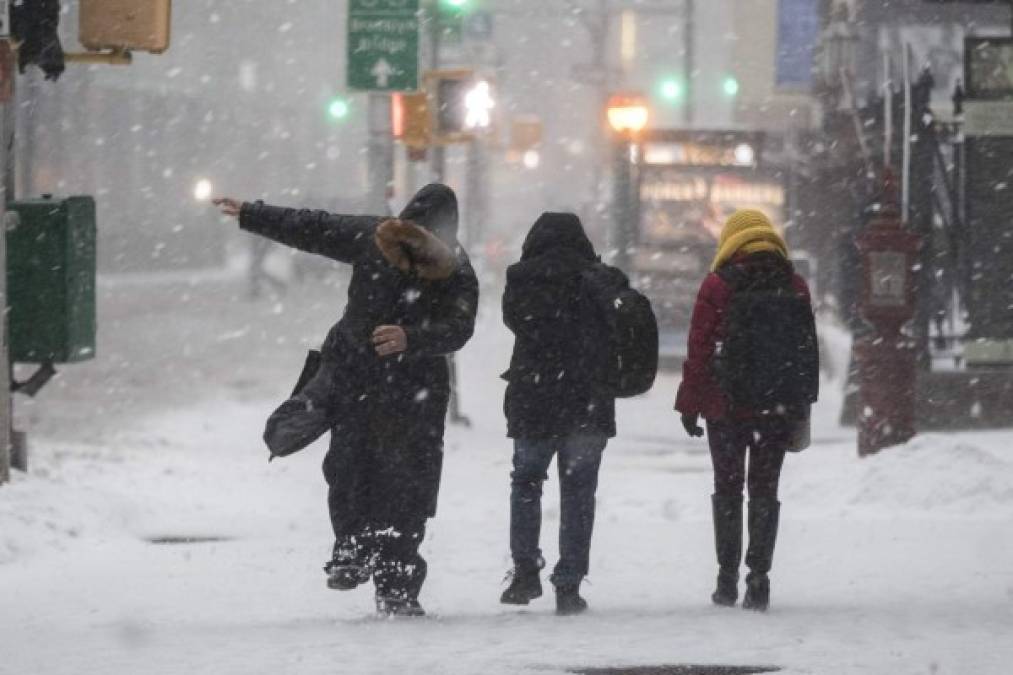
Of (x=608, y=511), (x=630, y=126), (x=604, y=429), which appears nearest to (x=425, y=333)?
(x=604, y=429)

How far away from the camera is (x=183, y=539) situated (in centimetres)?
1134

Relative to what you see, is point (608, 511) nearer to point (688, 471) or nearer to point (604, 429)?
point (688, 471)

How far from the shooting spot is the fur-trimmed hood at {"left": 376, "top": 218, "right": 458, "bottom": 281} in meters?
7.70

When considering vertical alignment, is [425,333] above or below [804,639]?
above

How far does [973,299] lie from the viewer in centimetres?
1591

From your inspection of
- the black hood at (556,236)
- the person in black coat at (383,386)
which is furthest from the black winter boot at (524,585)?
the black hood at (556,236)

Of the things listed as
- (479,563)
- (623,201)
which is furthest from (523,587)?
(623,201)

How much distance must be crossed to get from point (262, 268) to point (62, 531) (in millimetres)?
35267

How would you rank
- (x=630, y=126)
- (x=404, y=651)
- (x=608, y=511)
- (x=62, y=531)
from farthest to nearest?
(x=630, y=126) → (x=608, y=511) → (x=62, y=531) → (x=404, y=651)

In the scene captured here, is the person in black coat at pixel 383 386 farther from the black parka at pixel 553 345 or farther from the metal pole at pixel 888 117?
the metal pole at pixel 888 117

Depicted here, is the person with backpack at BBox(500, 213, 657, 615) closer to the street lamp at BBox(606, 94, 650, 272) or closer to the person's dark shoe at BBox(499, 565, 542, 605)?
the person's dark shoe at BBox(499, 565, 542, 605)

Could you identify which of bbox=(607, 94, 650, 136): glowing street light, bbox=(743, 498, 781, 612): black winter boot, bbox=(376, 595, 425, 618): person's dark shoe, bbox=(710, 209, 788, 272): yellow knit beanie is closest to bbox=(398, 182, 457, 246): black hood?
bbox=(710, 209, 788, 272): yellow knit beanie

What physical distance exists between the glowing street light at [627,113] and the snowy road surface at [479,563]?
709 cm

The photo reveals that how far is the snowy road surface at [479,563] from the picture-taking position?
22.6 feet
